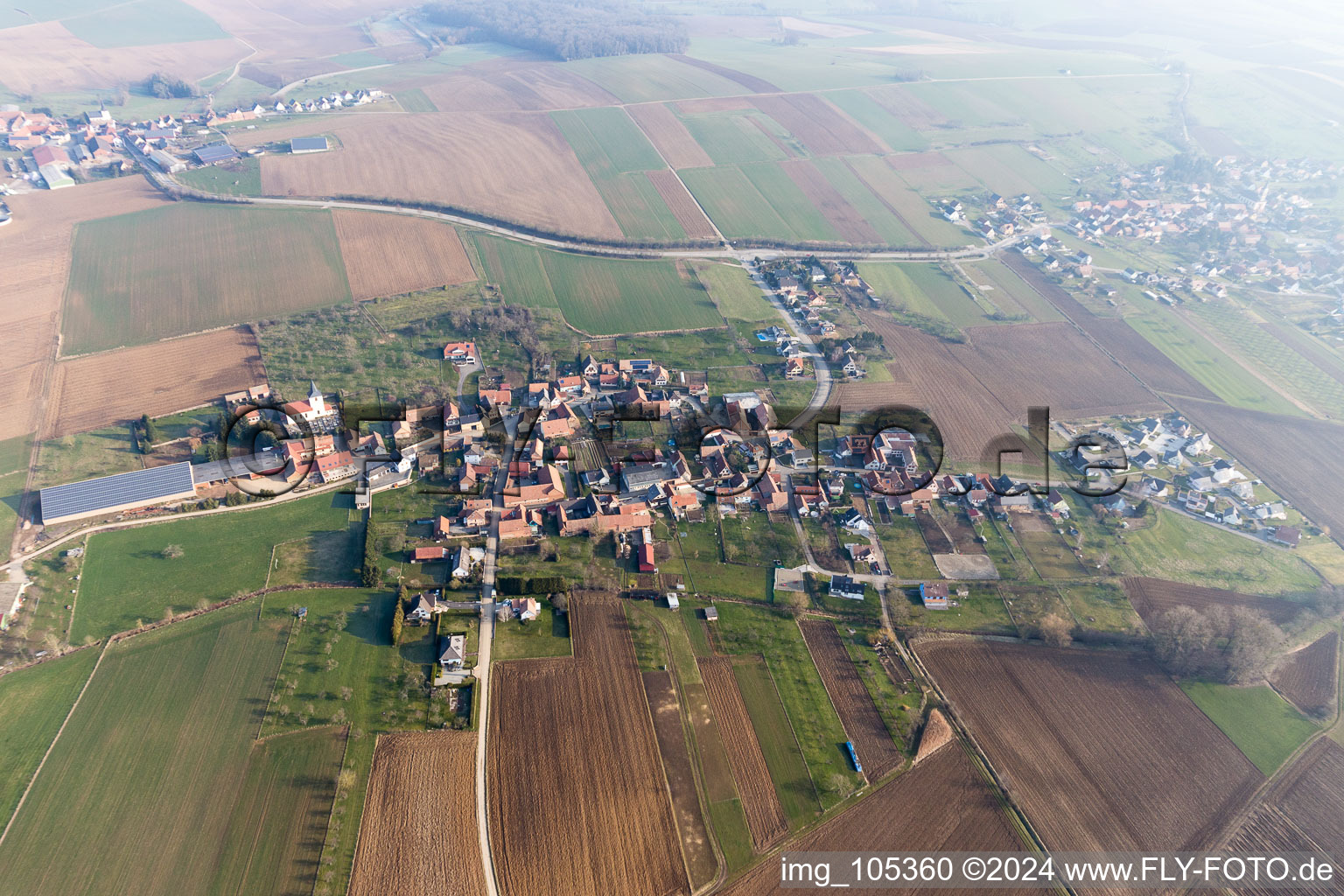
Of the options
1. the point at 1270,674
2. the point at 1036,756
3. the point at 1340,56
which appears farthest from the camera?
the point at 1340,56

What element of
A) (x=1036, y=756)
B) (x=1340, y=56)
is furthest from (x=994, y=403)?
(x=1340, y=56)

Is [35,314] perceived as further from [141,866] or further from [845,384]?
[845,384]

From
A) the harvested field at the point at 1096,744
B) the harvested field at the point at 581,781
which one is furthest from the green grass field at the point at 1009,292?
the harvested field at the point at 581,781

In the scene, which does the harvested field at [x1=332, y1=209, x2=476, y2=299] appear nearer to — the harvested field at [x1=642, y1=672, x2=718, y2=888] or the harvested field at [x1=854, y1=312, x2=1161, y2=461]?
the harvested field at [x1=854, y1=312, x2=1161, y2=461]

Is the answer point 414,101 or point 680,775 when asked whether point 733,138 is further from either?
point 680,775

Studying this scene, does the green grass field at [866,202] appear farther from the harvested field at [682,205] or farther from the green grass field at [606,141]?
the green grass field at [606,141]

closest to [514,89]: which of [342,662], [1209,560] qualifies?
[342,662]
